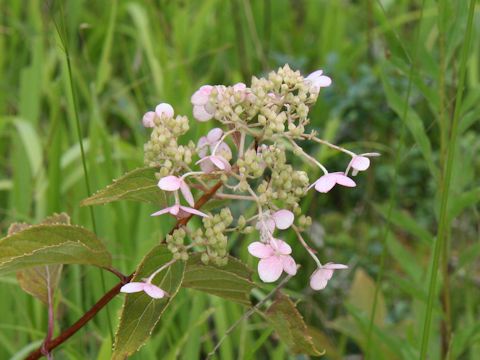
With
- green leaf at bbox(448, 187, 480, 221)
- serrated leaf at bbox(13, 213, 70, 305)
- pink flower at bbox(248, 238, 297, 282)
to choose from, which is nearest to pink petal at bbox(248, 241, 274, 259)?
pink flower at bbox(248, 238, 297, 282)

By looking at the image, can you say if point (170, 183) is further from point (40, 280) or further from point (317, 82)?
point (40, 280)

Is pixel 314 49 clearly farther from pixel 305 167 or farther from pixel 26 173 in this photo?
pixel 26 173

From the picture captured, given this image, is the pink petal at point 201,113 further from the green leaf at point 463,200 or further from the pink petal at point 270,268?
the green leaf at point 463,200

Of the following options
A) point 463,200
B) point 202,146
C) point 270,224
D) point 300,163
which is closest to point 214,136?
point 202,146

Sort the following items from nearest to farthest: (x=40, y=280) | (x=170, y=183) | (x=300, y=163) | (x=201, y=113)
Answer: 1. (x=170, y=183)
2. (x=201, y=113)
3. (x=40, y=280)
4. (x=300, y=163)

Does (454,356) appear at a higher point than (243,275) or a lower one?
lower

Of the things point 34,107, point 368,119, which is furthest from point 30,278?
point 368,119
